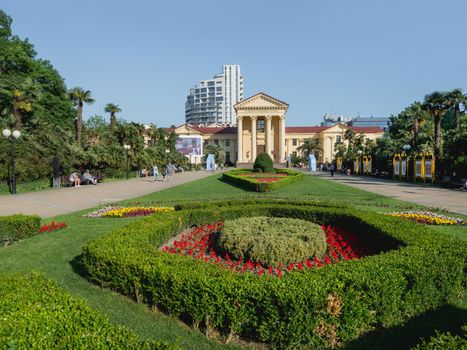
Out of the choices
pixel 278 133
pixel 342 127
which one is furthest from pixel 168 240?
pixel 342 127

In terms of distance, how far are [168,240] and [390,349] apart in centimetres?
560

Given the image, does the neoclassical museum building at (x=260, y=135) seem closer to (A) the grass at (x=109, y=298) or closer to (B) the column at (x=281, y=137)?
(B) the column at (x=281, y=137)

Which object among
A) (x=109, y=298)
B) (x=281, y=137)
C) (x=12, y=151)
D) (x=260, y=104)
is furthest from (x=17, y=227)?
(x=281, y=137)

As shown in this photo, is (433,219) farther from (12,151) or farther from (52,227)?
(12,151)

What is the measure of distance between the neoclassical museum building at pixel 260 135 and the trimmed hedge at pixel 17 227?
5593 cm

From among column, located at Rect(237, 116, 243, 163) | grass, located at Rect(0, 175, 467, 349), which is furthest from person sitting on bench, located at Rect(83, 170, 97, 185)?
column, located at Rect(237, 116, 243, 163)

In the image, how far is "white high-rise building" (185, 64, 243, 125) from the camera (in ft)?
584

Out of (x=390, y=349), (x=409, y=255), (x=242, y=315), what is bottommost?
(x=390, y=349)

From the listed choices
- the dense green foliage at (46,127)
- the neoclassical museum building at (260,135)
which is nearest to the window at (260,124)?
the neoclassical museum building at (260,135)

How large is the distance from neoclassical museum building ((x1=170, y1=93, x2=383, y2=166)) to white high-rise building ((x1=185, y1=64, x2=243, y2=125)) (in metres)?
87.8

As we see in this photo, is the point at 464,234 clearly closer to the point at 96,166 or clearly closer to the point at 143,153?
the point at 96,166

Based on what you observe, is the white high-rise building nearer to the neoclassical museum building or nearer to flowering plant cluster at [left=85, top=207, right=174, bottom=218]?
the neoclassical museum building

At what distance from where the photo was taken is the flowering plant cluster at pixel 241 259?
6105mm

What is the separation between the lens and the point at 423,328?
411 centimetres
